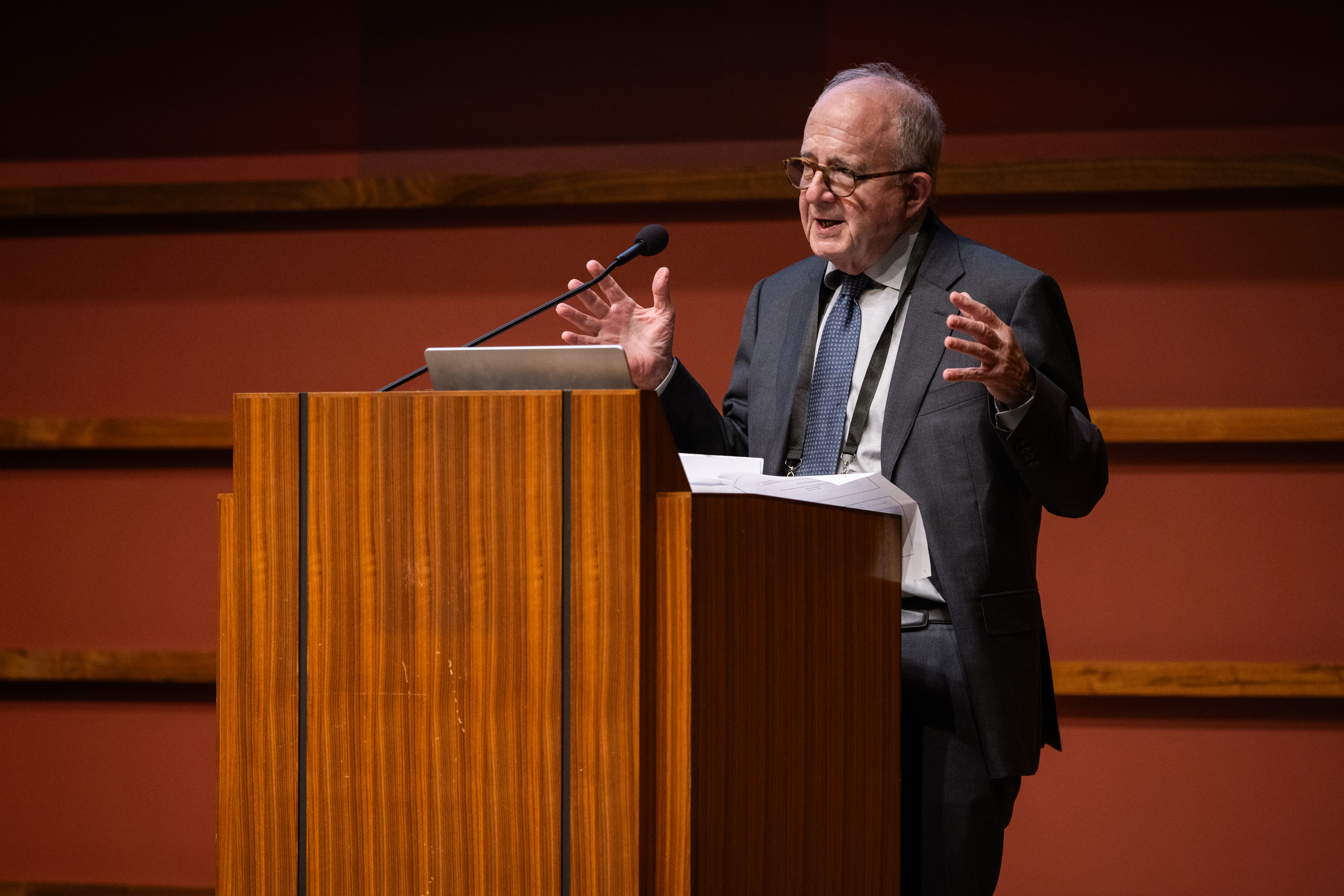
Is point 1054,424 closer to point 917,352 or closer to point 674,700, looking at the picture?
point 917,352

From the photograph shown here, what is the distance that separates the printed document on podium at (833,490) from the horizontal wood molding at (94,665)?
2.09 m

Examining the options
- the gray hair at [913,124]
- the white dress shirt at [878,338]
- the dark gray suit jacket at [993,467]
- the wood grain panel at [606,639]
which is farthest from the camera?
the gray hair at [913,124]

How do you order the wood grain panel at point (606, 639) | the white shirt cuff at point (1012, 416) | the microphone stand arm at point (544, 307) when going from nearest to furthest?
the wood grain panel at point (606, 639) → the microphone stand arm at point (544, 307) → the white shirt cuff at point (1012, 416)

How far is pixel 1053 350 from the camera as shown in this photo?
1.58 meters

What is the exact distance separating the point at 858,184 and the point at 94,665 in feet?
8.09

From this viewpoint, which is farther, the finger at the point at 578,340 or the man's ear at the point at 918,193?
the man's ear at the point at 918,193

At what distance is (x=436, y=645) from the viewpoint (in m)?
0.99

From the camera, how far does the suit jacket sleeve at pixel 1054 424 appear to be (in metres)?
1.41

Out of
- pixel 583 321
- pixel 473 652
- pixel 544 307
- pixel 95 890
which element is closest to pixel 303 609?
pixel 473 652

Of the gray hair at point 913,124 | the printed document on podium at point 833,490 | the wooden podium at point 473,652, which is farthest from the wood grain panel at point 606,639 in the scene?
the gray hair at point 913,124

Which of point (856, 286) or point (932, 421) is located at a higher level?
point (856, 286)

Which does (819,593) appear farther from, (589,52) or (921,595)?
(589,52)

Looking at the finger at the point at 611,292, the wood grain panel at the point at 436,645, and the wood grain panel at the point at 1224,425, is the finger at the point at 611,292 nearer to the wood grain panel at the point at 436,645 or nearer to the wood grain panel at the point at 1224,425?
the wood grain panel at the point at 436,645

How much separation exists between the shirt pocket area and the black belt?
0.05m
